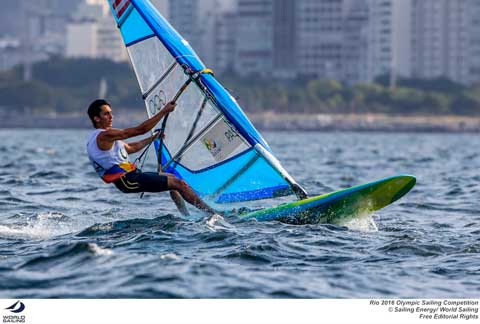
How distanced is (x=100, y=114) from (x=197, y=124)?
199 centimetres

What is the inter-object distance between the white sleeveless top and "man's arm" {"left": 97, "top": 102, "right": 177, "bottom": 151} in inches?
3.3

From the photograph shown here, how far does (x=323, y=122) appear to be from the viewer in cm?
12000

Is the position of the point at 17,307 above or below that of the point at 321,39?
above

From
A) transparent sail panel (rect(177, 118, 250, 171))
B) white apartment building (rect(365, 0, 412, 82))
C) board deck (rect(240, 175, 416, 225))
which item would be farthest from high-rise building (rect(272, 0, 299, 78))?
board deck (rect(240, 175, 416, 225))

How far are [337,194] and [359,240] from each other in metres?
0.87

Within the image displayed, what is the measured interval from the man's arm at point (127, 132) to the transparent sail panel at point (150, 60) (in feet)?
5.66

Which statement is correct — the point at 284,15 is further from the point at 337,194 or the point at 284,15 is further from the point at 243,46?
the point at 337,194

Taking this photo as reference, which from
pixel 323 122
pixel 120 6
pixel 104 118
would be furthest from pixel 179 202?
pixel 323 122

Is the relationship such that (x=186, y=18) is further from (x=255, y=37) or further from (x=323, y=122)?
(x=323, y=122)

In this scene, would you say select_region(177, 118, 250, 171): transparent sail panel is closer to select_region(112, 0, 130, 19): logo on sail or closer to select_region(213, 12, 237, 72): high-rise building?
→ select_region(112, 0, 130, 19): logo on sail

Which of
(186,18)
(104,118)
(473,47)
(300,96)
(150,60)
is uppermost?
(150,60)

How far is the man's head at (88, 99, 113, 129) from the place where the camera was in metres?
12.9

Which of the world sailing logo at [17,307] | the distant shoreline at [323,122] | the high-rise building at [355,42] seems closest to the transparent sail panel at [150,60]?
the world sailing logo at [17,307]

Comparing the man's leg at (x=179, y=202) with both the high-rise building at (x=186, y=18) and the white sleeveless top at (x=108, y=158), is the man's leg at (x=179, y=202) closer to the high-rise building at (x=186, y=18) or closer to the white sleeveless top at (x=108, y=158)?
the white sleeveless top at (x=108, y=158)
